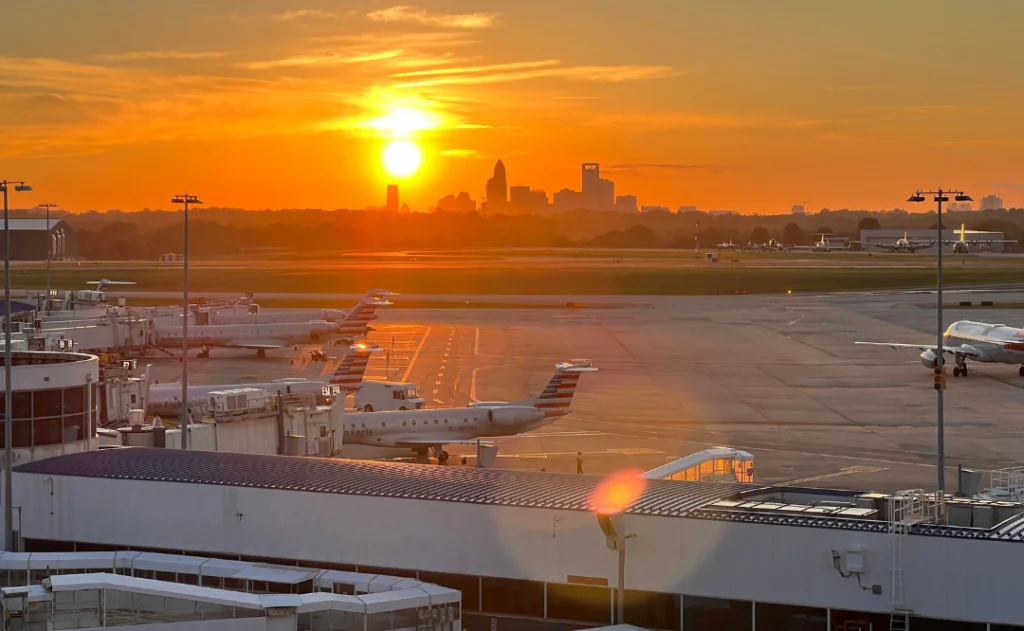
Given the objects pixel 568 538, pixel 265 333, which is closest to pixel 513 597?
pixel 568 538

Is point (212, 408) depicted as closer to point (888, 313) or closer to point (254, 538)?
point (254, 538)

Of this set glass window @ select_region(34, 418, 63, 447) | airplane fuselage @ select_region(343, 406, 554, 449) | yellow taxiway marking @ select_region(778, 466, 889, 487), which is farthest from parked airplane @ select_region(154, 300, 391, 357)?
glass window @ select_region(34, 418, 63, 447)

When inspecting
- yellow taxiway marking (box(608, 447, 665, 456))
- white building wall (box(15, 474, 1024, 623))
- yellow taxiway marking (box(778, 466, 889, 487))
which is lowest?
yellow taxiway marking (box(778, 466, 889, 487))

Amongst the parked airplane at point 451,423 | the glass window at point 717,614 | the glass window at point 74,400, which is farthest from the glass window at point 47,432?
the parked airplane at point 451,423

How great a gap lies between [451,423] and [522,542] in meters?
31.2

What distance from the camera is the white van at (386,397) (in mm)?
64500

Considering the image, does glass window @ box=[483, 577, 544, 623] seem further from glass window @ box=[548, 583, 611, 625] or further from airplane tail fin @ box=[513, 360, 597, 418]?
airplane tail fin @ box=[513, 360, 597, 418]

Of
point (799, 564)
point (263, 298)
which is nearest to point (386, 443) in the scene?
point (799, 564)

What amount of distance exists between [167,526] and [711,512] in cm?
1252

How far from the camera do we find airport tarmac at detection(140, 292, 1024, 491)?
5712 cm

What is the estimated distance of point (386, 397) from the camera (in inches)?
2569

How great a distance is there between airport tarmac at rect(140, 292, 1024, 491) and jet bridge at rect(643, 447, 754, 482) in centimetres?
966

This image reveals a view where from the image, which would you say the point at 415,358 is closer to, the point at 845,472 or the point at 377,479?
the point at 845,472

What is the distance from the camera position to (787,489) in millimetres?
27422
